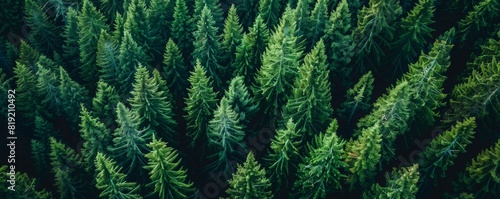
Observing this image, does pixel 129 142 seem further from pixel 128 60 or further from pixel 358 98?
pixel 358 98

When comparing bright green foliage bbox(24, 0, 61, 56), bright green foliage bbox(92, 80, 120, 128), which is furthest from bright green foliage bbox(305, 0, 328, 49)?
bright green foliage bbox(24, 0, 61, 56)

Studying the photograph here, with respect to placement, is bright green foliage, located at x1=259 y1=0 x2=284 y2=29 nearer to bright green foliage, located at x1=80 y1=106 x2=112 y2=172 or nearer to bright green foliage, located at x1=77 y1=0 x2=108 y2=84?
bright green foliage, located at x1=77 y1=0 x2=108 y2=84

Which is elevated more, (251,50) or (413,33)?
(251,50)

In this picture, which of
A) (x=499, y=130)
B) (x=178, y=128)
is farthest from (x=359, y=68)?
(x=178, y=128)

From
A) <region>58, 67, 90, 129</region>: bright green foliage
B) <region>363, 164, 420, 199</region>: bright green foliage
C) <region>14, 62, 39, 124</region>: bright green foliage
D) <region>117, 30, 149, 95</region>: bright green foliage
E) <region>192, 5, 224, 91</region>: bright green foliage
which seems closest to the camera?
<region>363, 164, 420, 199</region>: bright green foliage

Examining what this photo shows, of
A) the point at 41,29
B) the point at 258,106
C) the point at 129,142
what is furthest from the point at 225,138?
the point at 41,29

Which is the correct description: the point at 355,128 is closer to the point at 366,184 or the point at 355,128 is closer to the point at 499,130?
the point at 366,184
